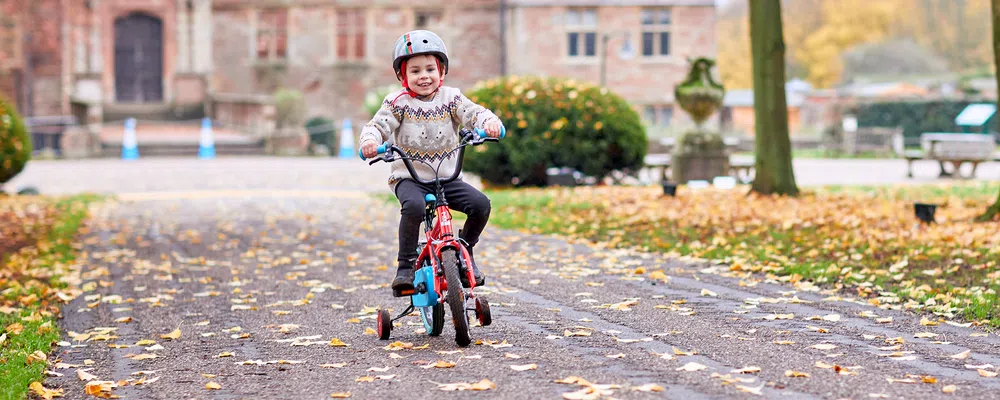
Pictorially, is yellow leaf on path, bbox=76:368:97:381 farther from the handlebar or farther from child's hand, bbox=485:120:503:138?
child's hand, bbox=485:120:503:138

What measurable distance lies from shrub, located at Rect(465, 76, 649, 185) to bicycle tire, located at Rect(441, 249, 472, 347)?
12.7 m

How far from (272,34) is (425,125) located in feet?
128

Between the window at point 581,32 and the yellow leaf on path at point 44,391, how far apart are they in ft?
125

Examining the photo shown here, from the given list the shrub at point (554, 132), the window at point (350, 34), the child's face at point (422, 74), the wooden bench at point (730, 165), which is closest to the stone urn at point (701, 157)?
the wooden bench at point (730, 165)

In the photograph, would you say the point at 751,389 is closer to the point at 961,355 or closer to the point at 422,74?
the point at 961,355

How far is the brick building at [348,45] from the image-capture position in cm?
4278

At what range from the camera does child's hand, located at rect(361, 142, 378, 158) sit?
6.34 meters

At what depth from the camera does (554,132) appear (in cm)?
1931

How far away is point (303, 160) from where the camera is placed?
33.1 m

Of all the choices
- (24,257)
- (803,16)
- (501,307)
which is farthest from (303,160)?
(803,16)

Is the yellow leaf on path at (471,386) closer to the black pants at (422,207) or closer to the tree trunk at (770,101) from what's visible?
the black pants at (422,207)

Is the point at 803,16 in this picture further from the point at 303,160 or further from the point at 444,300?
the point at 444,300

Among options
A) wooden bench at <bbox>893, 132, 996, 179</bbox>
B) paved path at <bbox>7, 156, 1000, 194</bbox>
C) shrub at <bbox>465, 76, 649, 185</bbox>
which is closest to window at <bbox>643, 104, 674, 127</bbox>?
paved path at <bbox>7, 156, 1000, 194</bbox>

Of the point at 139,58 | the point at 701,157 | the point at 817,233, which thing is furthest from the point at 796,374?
the point at 139,58
